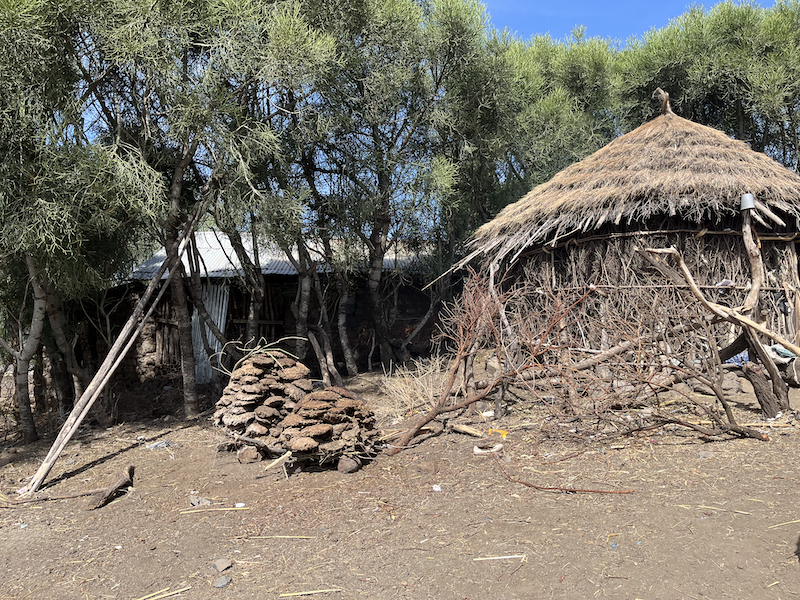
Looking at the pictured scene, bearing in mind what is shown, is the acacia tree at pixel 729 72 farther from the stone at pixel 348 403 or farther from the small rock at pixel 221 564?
the small rock at pixel 221 564

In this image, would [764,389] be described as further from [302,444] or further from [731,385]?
[302,444]

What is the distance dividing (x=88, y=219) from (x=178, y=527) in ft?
13.3

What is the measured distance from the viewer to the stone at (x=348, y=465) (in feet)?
16.8

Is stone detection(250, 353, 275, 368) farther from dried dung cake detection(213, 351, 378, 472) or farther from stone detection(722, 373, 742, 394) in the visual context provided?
stone detection(722, 373, 742, 394)

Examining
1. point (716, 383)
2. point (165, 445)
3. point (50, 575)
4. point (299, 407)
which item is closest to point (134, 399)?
point (165, 445)

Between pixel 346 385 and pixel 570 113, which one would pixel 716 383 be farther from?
pixel 570 113

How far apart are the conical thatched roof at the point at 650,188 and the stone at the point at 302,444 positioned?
485 cm

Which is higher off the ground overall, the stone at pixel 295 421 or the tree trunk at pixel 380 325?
the tree trunk at pixel 380 325

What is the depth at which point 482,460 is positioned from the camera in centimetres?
525

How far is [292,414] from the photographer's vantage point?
17.4ft

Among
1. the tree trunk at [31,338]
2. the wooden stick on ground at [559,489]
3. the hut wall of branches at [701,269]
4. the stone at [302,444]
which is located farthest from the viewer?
the hut wall of branches at [701,269]

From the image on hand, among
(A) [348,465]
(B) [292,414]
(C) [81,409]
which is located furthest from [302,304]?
(A) [348,465]

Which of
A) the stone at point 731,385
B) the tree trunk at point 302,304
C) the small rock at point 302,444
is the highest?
the tree trunk at point 302,304

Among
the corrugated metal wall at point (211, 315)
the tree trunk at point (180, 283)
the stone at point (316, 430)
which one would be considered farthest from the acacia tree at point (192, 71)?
the corrugated metal wall at point (211, 315)
